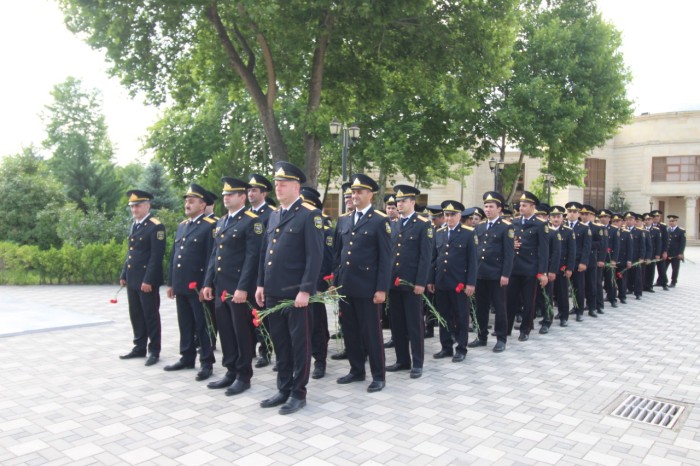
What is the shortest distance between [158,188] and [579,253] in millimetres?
20648

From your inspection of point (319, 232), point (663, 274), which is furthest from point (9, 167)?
point (663, 274)

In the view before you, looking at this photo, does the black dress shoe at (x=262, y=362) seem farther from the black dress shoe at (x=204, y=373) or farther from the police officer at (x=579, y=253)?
the police officer at (x=579, y=253)

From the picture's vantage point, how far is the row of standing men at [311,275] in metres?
5.49

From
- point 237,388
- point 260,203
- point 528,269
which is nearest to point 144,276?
point 260,203

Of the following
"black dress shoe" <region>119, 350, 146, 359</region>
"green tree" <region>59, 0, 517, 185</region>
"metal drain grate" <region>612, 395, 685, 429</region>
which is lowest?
"metal drain grate" <region>612, 395, 685, 429</region>

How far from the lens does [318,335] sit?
688 centimetres

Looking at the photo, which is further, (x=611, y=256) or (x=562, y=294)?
(x=611, y=256)

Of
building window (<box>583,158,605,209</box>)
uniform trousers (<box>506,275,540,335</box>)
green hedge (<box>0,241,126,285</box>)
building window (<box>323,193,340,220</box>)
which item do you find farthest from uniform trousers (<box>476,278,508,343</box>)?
building window (<box>583,158,605,209</box>)

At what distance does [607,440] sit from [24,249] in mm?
15727

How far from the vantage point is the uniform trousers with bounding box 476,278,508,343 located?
816cm

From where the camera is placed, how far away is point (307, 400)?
18.7 feet

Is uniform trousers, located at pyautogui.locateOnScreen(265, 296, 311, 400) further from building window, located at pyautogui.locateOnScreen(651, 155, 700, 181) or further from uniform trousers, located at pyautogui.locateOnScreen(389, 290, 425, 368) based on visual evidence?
building window, located at pyautogui.locateOnScreen(651, 155, 700, 181)

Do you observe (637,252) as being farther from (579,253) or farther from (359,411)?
(359,411)

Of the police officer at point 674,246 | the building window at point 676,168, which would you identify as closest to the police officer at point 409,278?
the police officer at point 674,246
